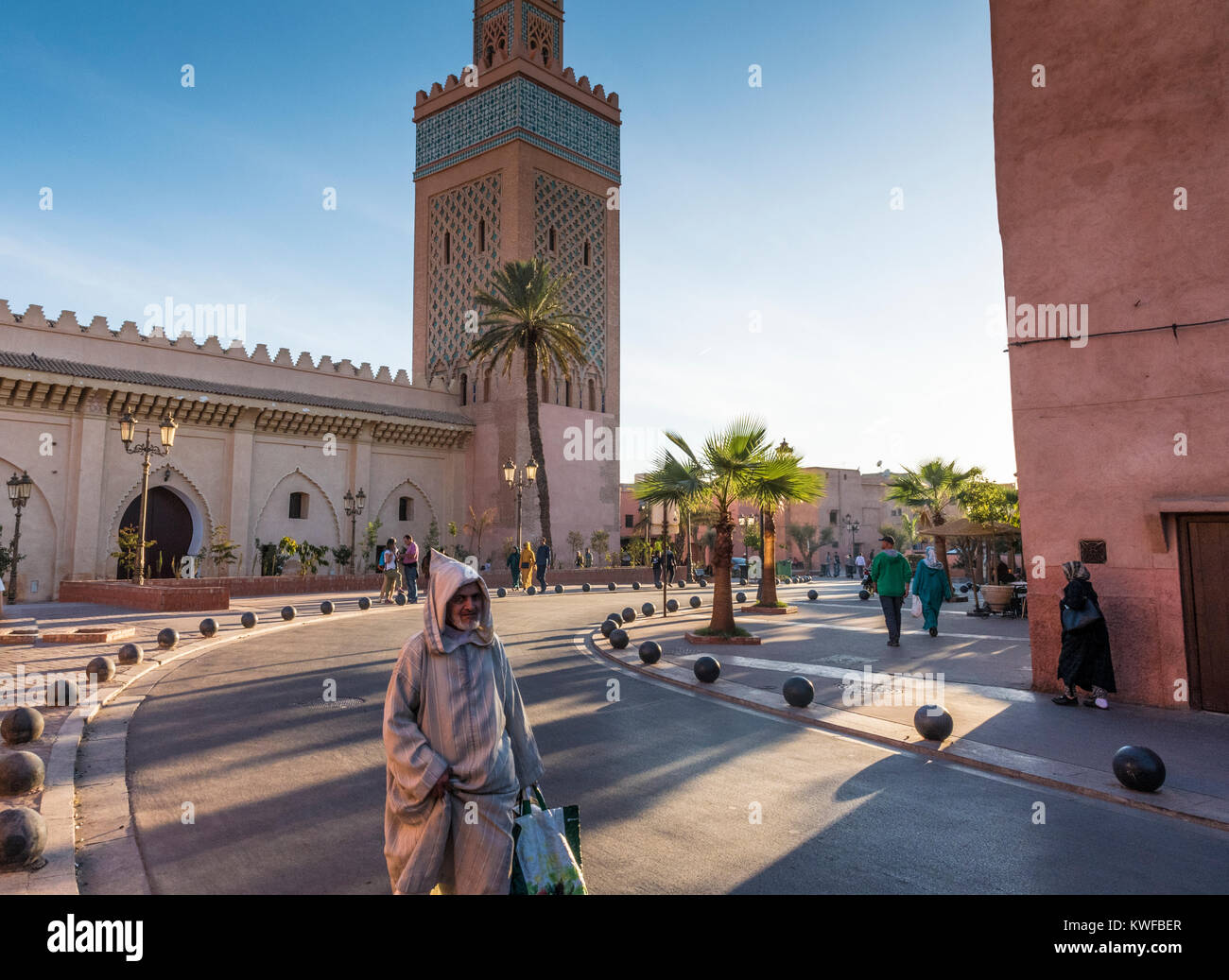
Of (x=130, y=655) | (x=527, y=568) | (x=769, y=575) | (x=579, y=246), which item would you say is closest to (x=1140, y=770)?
(x=130, y=655)

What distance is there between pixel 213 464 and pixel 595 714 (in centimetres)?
2562

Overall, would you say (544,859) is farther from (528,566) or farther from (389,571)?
(528,566)

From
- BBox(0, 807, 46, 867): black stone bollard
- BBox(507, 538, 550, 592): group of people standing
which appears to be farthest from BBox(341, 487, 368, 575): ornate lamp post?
BBox(0, 807, 46, 867): black stone bollard

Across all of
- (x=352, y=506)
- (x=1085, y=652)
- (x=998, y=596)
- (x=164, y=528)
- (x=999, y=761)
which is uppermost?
(x=352, y=506)

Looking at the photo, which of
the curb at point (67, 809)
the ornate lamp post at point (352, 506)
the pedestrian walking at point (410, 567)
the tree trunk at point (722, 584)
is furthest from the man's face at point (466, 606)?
the ornate lamp post at point (352, 506)

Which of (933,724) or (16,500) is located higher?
(16,500)

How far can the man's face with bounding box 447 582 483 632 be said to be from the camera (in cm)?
290

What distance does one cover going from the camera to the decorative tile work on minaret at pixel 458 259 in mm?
Result: 37469

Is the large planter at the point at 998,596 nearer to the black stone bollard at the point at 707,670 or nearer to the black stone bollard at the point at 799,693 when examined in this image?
the black stone bollard at the point at 707,670

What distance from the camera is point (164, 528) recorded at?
27.1 meters

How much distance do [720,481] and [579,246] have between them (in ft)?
94.4

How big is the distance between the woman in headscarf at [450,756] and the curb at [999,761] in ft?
13.3

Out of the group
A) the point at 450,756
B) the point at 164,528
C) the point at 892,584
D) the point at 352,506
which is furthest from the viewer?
the point at 352,506
